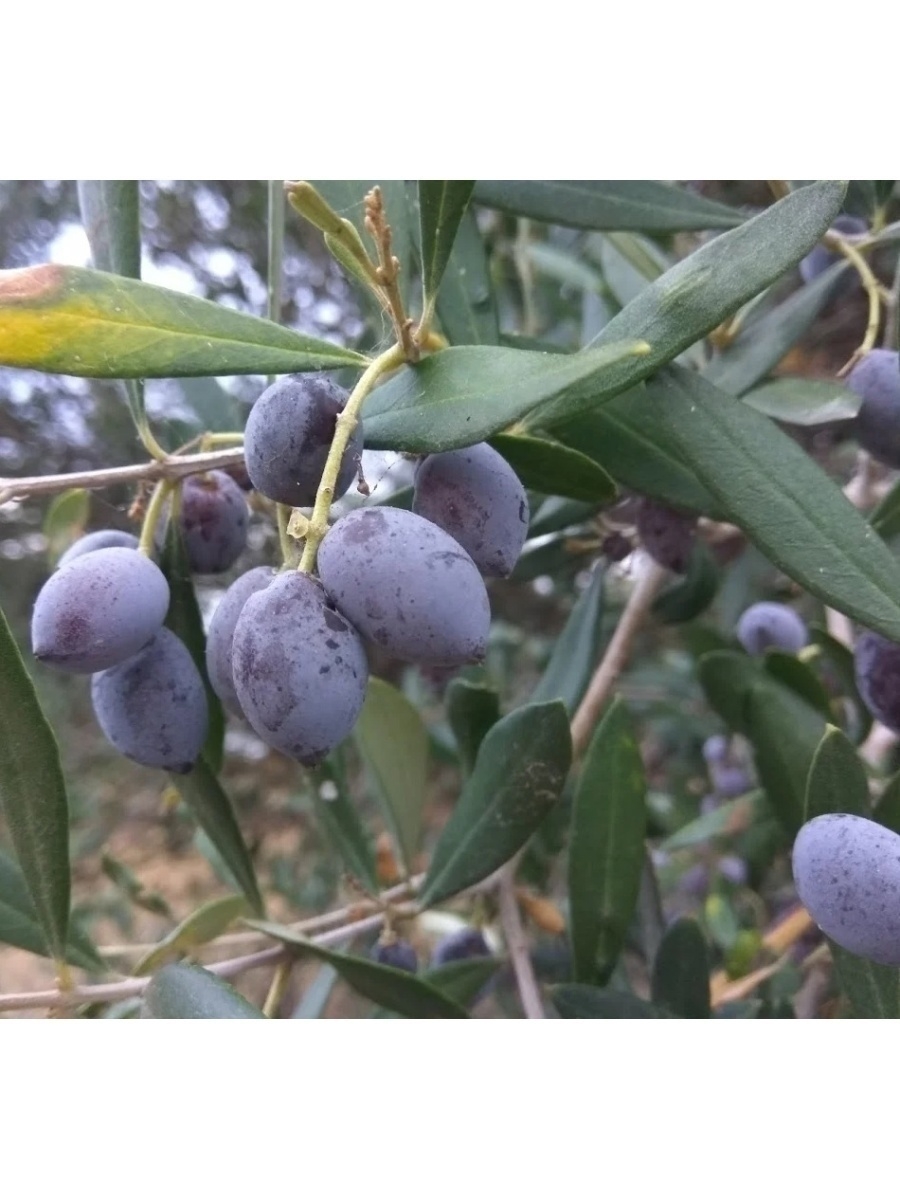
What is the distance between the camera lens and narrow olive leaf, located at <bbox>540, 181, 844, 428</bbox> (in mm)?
568

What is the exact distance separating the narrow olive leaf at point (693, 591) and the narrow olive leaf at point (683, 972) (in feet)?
1.45

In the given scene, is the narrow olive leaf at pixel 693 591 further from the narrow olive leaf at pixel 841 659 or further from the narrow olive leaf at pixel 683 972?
the narrow olive leaf at pixel 683 972

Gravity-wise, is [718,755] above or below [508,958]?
below

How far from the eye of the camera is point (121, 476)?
2.40 ft

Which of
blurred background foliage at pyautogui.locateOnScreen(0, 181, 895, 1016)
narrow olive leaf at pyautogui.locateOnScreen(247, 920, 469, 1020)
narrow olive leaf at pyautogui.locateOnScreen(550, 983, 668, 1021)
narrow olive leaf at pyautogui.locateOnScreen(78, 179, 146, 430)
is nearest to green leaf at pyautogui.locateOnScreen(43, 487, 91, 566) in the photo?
blurred background foliage at pyautogui.locateOnScreen(0, 181, 895, 1016)

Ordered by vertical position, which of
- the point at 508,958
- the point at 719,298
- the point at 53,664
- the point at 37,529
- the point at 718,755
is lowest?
the point at 37,529

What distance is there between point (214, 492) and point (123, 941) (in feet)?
8.22

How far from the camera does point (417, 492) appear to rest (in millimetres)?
593

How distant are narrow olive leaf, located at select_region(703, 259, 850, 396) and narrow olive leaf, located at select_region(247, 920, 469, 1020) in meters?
0.58

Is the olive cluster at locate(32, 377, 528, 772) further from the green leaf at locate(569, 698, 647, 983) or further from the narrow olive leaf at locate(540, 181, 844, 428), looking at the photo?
the green leaf at locate(569, 698, 647, 983)

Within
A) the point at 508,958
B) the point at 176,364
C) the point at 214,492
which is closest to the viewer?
the point at 176,364

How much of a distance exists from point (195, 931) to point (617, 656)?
1.91ft

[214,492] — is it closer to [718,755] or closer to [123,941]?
[718,755]
